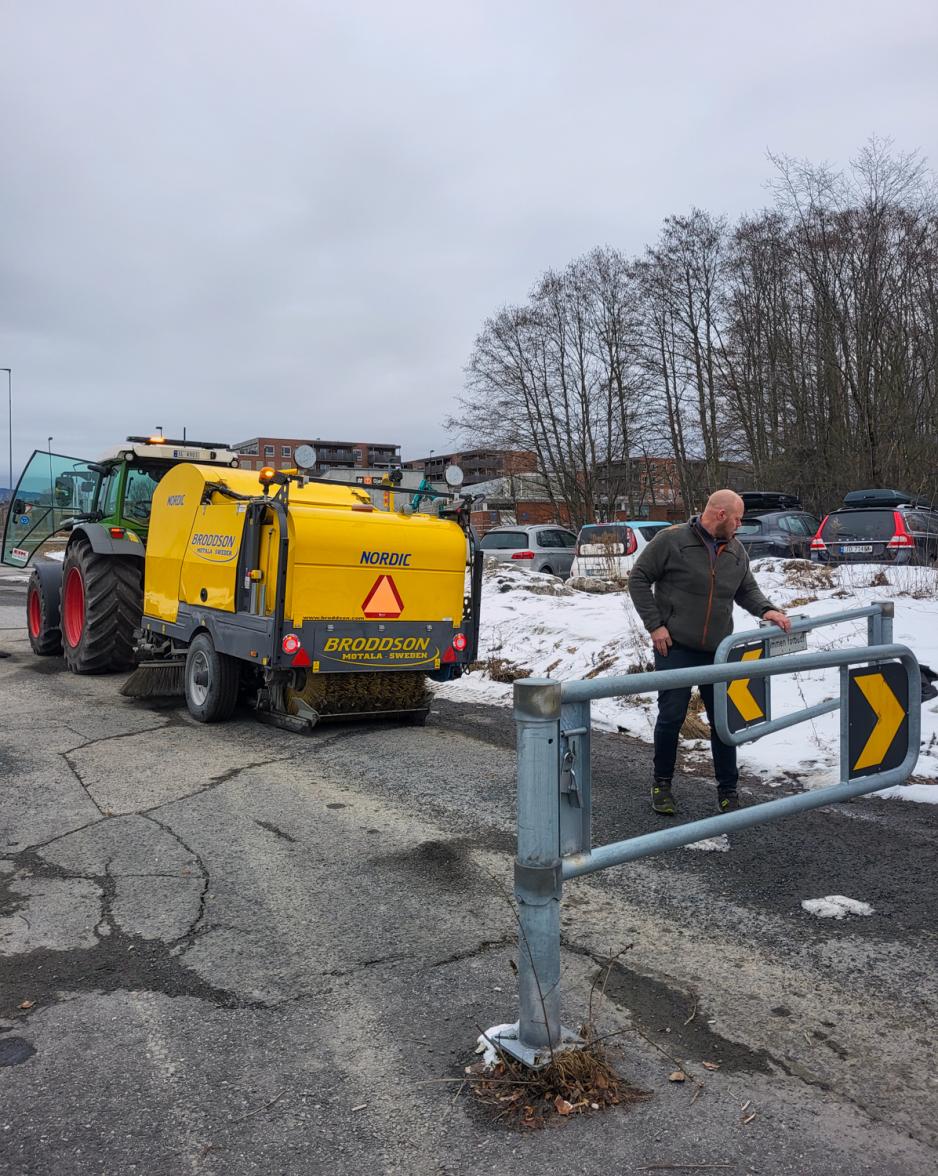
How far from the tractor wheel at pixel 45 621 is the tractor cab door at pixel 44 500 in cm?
54

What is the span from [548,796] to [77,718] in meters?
6.93

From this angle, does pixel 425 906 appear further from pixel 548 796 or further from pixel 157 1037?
pixel 548 796

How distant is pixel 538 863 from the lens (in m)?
2.60

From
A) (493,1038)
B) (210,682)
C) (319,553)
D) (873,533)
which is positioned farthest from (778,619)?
(873,533)

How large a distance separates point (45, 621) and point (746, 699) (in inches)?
382

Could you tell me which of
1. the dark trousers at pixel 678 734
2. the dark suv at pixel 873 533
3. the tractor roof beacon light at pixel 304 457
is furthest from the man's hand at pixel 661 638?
the dark suv at pixel 873 533

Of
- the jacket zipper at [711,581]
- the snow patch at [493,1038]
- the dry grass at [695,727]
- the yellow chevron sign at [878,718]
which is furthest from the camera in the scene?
the dry grass at [695,727]

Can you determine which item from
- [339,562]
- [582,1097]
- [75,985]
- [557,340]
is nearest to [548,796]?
[582,1097]

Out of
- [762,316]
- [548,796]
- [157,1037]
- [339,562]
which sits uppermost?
[762,316]

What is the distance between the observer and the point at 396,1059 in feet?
9.55

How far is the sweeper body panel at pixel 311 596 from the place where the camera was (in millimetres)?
7320

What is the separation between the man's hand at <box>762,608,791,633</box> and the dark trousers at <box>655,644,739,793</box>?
42 centimetres

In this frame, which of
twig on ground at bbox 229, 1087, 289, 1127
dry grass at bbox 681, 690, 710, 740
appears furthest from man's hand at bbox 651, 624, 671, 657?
twig on ground at bbox 229, 1087, 289, 1127

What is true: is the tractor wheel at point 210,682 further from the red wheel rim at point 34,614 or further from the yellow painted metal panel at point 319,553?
the red wheel rim at point 34,614
